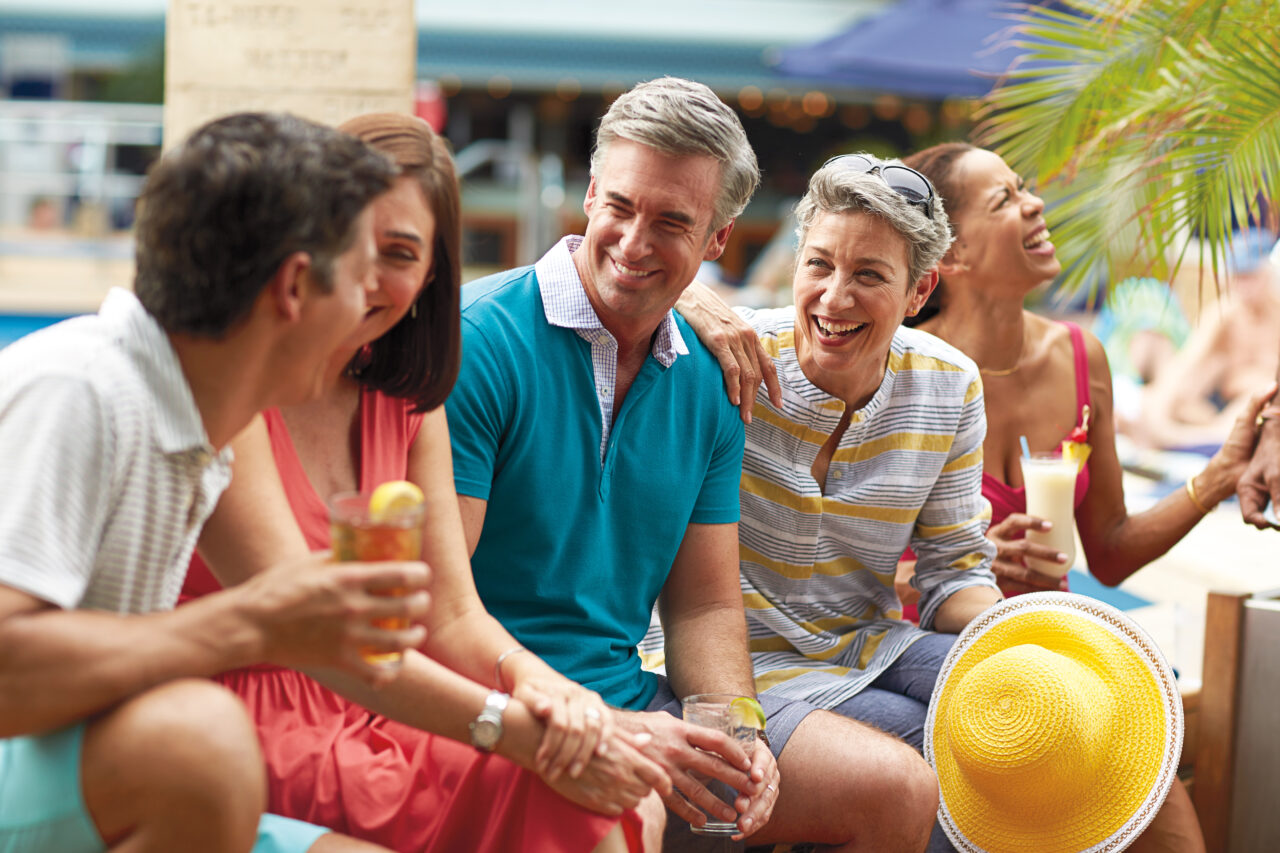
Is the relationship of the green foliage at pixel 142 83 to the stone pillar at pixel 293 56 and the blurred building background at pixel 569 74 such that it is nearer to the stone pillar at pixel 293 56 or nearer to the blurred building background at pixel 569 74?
the blurred building background at pixel 569 74

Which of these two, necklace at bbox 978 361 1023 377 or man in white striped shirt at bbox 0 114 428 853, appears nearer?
man in white striped shirt at bbox 0 114 428 853

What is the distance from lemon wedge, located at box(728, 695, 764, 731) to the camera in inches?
74.4

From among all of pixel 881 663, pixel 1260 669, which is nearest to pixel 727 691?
pixel 881 663

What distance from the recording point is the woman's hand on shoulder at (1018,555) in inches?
106

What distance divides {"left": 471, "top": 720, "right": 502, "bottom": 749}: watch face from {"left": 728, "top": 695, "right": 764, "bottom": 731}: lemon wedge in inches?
17.2

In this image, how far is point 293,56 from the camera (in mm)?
4199

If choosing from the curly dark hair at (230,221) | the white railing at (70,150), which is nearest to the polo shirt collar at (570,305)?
the curly dark hair at (230,221)

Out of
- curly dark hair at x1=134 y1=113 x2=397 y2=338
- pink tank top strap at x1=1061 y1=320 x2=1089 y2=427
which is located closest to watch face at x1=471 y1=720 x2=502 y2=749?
curly dark hair at x1=134 y1=113 x2=397 y2=338

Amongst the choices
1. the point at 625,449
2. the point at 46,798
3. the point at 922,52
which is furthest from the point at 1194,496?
the point at 922,52

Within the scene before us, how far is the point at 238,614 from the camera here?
1201 mm

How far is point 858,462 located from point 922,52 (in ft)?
16.9

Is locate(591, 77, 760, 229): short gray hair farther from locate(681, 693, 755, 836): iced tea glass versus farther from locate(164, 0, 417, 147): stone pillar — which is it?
locate(164, 0, 417, 147): stone pillar

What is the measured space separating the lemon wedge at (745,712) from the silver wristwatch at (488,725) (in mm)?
435

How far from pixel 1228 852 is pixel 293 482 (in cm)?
228
